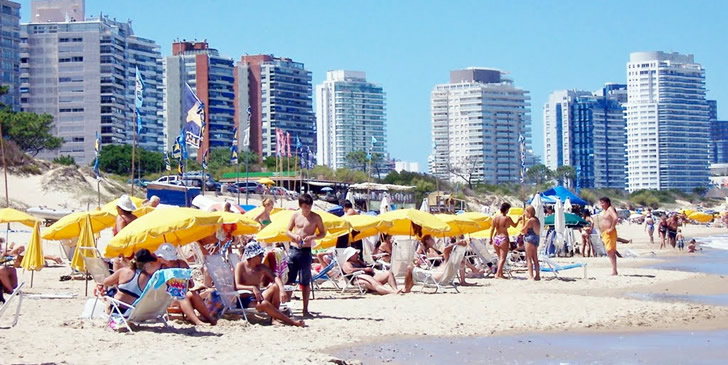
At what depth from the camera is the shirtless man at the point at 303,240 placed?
33.6ft

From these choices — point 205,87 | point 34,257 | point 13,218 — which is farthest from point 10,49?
point 34,257

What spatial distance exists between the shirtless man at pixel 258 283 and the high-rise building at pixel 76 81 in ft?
346

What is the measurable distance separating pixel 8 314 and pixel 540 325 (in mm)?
5498

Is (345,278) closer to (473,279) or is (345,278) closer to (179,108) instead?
→ (473,279)

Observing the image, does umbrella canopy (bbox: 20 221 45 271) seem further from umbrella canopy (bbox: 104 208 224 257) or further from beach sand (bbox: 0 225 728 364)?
umbrella canopy (bbox: 104 208 224 257)

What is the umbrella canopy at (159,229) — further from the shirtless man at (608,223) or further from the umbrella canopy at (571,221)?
the umbrella canopy at (571,221)

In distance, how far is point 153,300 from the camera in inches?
345

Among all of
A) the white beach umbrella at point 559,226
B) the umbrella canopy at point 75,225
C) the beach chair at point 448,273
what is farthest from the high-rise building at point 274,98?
the beach chair at point 448,273

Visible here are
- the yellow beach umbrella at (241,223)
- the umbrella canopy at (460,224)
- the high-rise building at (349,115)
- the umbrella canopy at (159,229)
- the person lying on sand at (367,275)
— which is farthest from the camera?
the high-rise building at (349,115)

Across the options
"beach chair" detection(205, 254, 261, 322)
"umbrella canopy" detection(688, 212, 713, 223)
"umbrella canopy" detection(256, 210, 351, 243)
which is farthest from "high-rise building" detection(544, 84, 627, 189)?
"beach chair" detection(205, 254, 261, 322)

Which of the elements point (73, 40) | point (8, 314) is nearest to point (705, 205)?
point (73, 40)

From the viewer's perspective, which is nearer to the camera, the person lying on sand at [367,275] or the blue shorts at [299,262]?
the blue shorts at [299,262]

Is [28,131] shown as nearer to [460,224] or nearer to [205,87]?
[460,224]

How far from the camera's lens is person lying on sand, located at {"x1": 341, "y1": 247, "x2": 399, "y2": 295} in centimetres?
1304
